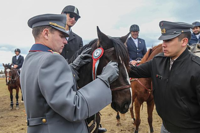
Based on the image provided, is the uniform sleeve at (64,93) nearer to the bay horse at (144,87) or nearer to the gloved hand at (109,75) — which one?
the gloved hand at (109,75)

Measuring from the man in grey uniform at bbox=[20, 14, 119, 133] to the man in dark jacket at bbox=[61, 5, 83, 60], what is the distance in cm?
145

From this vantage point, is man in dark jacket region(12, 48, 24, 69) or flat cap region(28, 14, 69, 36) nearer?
flat cap region(28, 14, 69, 36)

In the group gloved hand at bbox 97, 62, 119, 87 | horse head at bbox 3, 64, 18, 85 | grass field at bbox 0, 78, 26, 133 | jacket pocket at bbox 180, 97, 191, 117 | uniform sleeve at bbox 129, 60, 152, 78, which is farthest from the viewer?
horse head at bbox 3, 64, 18, 85

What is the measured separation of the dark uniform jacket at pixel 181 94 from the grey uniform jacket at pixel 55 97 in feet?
3.70

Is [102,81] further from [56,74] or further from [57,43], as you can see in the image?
[57,43]

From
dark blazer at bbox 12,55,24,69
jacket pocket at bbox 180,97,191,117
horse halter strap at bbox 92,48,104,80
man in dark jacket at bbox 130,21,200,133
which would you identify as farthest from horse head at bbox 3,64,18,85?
jacket pocket at bbox 180,97,191,117

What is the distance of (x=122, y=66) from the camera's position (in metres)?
1.80

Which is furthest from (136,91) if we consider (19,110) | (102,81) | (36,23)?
(19,110)

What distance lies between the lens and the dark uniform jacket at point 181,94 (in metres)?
1.84

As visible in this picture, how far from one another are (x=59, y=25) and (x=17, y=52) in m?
10.2

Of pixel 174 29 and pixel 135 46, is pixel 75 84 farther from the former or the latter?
pixel 135 46

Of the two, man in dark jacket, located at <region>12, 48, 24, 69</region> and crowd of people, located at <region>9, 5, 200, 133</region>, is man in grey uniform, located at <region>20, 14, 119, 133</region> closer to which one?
crowd of people, located at <region>9, 5, 200, 133</region>

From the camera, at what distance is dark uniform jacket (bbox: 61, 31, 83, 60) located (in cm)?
286

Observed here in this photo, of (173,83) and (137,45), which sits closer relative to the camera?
(173,83)
